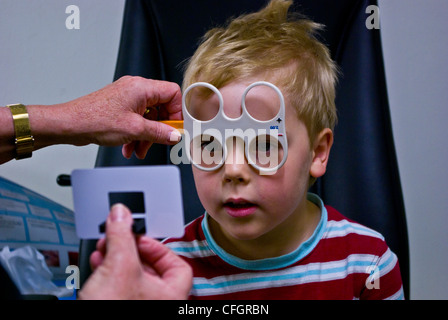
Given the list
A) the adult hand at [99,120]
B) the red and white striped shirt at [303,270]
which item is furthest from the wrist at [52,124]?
the red and white striped shirt at [303,270]

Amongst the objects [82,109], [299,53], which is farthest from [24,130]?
[299,53]

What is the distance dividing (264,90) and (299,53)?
0.41ft

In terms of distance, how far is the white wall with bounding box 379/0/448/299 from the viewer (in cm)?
83

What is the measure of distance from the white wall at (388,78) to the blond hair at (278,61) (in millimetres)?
177

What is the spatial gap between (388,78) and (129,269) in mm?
633

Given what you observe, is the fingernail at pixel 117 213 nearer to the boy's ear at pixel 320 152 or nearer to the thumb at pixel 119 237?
the thumb at pixel 119 237

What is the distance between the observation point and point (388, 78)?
0.90m

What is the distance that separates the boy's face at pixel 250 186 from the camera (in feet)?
1.99

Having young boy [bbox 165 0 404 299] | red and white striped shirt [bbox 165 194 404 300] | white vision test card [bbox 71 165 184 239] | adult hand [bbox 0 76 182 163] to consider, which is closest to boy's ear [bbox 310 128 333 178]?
young boy [bbox 165 0 404 299]

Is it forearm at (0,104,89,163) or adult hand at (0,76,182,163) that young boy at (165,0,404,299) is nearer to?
adult hand at (0,76,182,163)

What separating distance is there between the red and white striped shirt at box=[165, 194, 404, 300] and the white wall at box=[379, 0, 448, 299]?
14 cm

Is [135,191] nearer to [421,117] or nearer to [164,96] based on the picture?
[164,96]

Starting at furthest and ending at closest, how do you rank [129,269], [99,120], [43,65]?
1. [43,65]
2. [99,120]
3. [129,269]

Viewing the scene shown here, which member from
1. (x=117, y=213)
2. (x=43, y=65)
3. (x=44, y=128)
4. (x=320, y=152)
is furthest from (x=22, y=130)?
(x=320, y=152)
